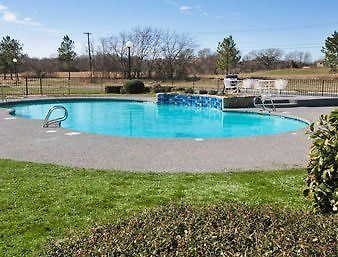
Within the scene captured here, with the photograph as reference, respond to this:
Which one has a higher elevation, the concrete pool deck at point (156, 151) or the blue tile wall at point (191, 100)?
the blue tile wall at point (191, 100)

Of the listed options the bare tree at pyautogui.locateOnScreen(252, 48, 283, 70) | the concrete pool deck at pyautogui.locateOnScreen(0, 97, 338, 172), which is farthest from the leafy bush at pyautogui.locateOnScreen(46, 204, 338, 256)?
the bare tree at pyautogui.locateOnScreen(252, 48, 283, 70)

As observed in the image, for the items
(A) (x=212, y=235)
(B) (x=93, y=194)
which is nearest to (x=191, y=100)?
(B) (x=93, y=194)

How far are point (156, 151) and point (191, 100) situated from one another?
39.9ft

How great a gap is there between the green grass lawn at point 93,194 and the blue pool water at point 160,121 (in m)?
5.73

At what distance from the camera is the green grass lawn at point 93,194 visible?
384 centimetres

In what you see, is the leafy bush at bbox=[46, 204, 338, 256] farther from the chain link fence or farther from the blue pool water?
the chain link fence

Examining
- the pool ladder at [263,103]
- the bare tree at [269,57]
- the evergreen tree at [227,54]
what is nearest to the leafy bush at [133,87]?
the pool ladder at [263,103]

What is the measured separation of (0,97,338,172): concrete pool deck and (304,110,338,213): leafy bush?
2.79m

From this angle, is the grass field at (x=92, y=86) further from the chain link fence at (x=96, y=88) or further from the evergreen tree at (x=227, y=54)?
the evergreen tree at (x=227, y=54)

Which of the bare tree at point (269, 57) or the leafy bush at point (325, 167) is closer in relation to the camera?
the leafy bush at point (325, 167)

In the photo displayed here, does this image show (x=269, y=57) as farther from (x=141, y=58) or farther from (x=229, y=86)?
(x=229, y=86)

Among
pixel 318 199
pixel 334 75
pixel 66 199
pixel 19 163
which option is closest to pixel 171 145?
pixel 19 163

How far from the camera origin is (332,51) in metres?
39.7

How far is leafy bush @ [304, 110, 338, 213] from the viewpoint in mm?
Answer: 3484
